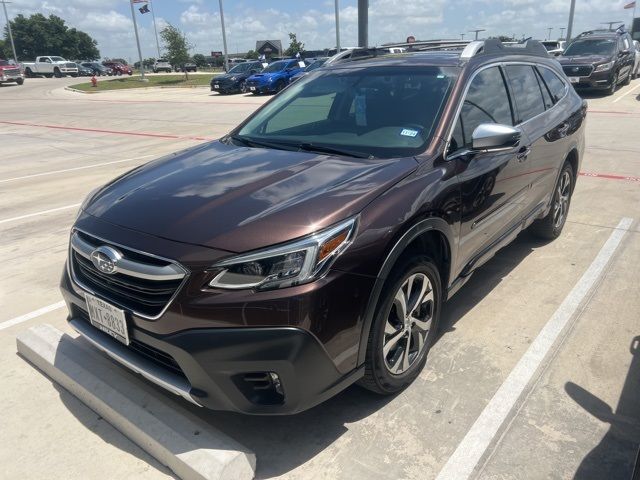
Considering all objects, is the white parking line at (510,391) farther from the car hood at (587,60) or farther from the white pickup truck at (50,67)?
the white pickup truck at (50,67)

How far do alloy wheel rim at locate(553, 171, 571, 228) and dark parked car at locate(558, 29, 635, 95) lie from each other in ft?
44.0

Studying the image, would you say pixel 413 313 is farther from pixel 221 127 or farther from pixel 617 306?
pixel 221 127

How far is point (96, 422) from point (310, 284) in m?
1.50

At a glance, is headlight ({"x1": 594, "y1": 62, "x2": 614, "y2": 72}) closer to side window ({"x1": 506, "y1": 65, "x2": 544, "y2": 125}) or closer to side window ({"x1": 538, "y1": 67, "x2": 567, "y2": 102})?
side window ({"x1": 538, "y1": 67, "x2": 567, "y2": 102})

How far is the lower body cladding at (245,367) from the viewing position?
216 cm

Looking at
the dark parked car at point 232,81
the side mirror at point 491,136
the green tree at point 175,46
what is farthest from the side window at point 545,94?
the green tree at point 175,46

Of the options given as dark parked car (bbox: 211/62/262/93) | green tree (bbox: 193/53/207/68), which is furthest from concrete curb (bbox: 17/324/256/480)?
green tree (bbox: 193/53/207/68)

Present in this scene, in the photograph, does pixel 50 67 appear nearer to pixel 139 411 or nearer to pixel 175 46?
pixel 175 46

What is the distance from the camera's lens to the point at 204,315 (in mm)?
2184

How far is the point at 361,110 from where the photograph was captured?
3.54 meters

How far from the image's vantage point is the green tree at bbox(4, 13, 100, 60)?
96.6 metres

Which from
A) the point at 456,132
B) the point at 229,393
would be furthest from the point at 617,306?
the point at 229,393

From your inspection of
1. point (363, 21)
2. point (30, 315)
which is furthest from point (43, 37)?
point (30, 315)

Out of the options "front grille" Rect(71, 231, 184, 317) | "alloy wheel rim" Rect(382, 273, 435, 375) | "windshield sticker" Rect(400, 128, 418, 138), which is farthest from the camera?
"windshield sticker" Rect(400, 128, 418, 138)
